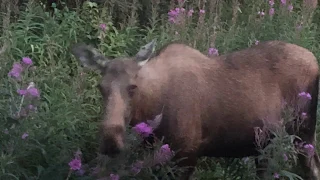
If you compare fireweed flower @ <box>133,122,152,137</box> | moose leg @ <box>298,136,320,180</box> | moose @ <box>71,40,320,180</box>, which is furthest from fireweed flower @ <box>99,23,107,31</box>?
fireweed flower @ <box>133,122,152,137</box>

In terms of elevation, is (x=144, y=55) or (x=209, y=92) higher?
(x=144, y=55)

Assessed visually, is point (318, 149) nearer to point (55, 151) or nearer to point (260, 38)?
point (260, 38)

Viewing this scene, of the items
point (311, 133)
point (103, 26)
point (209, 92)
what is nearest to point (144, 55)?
point (209, 92)

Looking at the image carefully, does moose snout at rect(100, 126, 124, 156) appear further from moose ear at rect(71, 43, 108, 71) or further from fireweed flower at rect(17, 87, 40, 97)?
moose ear at rect(71, 43, 108, 71)

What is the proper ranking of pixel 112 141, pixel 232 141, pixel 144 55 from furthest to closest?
pixel 232 141, pixel 144 55, pixel 112 141

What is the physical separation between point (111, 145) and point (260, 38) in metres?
4.13

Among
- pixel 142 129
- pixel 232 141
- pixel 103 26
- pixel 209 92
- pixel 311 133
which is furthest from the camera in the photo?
pixel 103 26

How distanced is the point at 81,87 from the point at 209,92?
115 cm

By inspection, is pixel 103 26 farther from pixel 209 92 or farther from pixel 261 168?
pixel 261 168

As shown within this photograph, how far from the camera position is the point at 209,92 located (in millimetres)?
6598

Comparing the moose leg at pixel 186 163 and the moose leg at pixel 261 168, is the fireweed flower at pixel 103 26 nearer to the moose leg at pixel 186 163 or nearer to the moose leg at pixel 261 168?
the moose leg at pixel 186 163

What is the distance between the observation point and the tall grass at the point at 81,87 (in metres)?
5.61

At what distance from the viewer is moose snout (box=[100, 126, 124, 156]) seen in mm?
5207

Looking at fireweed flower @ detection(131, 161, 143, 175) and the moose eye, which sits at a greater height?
the moose eye
